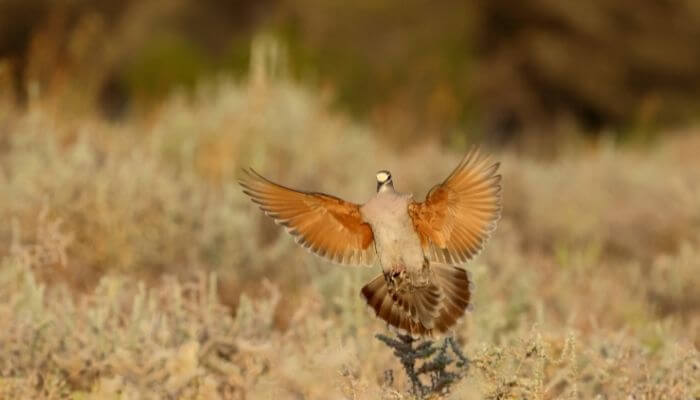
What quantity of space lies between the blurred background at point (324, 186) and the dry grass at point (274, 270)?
0.01 meters

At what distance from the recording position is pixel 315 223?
280 centimetres

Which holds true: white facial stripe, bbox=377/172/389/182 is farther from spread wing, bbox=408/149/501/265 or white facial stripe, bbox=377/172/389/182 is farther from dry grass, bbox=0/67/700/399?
dry grass, bbox=0/67/700/399

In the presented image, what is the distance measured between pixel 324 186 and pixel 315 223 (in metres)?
2.99

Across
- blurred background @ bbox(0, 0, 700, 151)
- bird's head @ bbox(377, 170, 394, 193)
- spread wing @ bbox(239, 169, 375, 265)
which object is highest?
blurred background @ bbox(0, 0, 700, 151)

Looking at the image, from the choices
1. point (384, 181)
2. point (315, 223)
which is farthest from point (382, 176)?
point (315, 223)

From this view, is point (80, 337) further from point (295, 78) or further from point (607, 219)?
point (295, 78)

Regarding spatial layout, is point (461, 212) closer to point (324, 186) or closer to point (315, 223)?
point (315, 223)

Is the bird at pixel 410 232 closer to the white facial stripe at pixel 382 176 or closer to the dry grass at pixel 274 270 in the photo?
the white facial stripe at pixel 382 176

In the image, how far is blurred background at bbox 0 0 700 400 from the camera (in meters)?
3.26

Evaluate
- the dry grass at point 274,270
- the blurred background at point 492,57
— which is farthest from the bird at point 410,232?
the blurred background at point 492,57

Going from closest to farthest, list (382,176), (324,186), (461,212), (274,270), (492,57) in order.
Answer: (382,176)
(461,212)
(274,270)
(324,186)
(492,57)

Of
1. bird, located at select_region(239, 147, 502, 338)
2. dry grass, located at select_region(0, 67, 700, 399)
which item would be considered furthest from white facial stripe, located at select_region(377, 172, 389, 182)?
dry grass, located at select_region(0, 67, 700, 399)

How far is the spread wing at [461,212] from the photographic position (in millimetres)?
2668

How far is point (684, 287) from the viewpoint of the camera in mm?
4820
